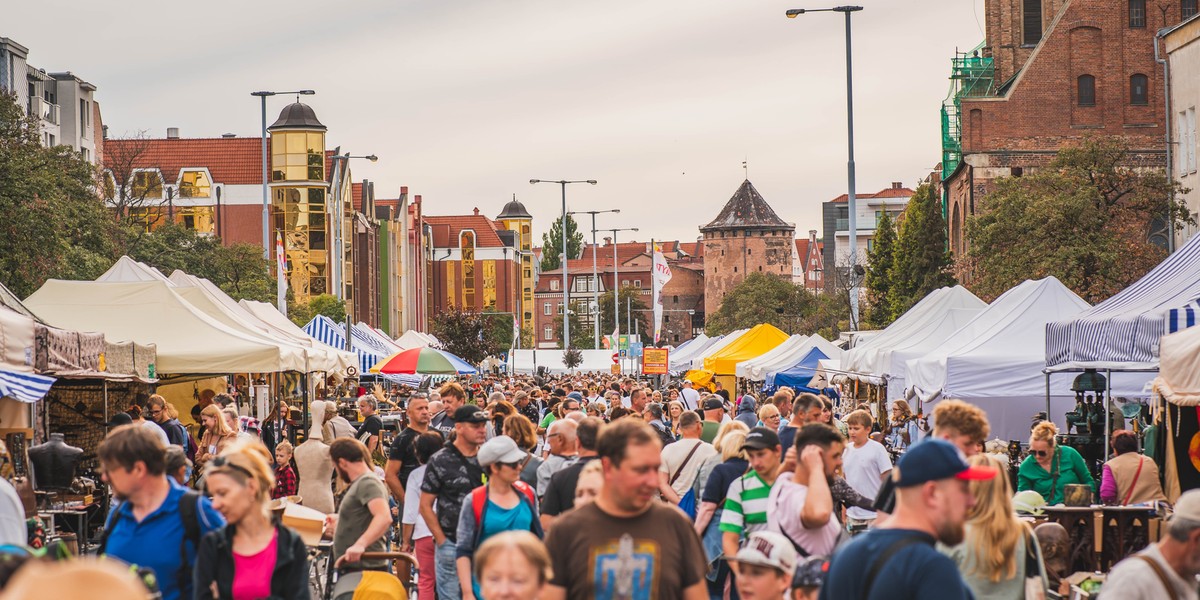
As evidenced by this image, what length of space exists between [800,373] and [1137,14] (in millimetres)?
33151

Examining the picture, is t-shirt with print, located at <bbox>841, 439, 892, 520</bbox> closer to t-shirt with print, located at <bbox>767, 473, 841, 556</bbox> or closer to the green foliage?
t-shirt with print, located at <bbox>767, 473, 841, 556</bbox>

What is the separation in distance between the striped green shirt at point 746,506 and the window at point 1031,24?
6548 centimetres

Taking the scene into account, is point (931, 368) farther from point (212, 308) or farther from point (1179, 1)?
point (1179, 1)

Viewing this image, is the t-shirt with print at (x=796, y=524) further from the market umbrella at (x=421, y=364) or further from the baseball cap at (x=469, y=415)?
the market umbrella at (x=421, y=364)

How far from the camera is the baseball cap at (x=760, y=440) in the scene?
8.68 meters

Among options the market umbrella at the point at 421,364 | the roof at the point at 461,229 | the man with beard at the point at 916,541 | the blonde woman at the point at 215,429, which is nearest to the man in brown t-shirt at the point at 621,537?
the man with beard at the point at 916,541

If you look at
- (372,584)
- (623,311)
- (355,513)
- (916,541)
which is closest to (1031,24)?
(355,513)

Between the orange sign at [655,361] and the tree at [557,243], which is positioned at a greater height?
the tree at [557,243]

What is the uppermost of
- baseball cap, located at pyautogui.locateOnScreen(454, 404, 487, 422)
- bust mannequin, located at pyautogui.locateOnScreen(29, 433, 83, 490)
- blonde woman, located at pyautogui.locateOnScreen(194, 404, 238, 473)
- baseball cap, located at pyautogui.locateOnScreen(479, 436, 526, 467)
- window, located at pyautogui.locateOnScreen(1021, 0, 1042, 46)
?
window, located at pyautogui.locateOnScreen(1021, 0, 1042, 46)

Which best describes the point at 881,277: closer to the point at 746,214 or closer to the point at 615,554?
the point at 615,554

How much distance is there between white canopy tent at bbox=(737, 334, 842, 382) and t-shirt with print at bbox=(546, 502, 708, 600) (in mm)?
29962

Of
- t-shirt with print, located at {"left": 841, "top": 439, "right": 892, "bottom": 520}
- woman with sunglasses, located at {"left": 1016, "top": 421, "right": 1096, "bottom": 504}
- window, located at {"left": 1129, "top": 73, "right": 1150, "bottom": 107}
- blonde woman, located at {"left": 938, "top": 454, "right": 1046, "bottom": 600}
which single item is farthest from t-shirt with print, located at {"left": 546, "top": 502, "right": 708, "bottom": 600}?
window, located at {"left": 1129, "top": 73, "right": 1150, "bottom": 107}

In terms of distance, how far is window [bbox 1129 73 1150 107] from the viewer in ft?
201

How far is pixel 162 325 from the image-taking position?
21.8 m
